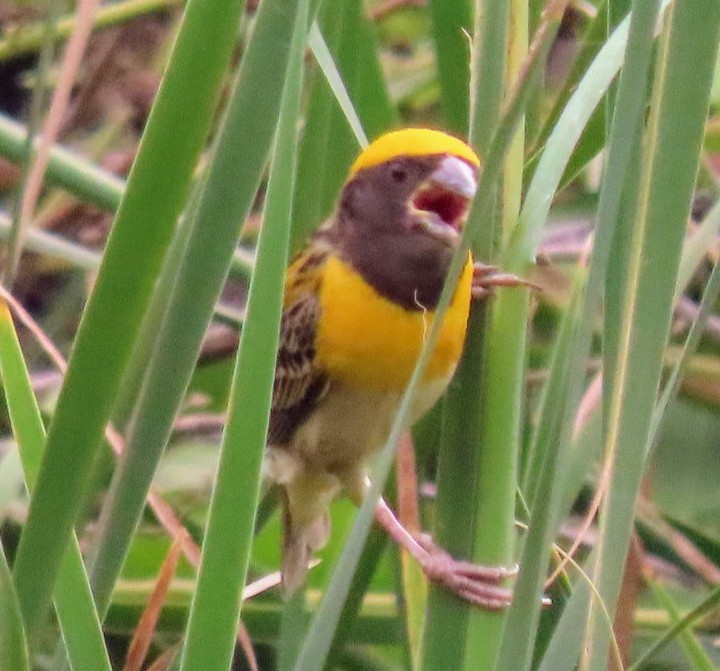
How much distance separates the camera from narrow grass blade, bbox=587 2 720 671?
Answer: 57 centimetres

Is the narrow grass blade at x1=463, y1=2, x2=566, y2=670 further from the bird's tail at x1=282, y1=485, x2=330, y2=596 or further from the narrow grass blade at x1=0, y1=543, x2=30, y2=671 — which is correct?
the bird's tail at x1=282, y1=485, x2=330, y2=596

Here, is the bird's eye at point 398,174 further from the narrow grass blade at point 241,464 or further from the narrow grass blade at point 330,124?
the narrow grass blade at point 241,464

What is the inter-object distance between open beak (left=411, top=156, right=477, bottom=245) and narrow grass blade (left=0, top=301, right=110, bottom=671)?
42 centimetres

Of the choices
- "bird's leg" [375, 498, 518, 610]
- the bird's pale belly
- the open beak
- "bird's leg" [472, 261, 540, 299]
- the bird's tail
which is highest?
the open beak

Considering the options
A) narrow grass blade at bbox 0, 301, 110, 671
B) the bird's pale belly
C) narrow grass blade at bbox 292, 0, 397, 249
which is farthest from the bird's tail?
narrow grass blade at bbox 0, 301, 110, 671

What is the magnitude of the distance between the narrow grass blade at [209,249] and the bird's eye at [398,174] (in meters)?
0.57

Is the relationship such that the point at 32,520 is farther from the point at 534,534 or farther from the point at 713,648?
the point at 713,648

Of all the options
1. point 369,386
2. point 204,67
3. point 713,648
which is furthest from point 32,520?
point 713,648

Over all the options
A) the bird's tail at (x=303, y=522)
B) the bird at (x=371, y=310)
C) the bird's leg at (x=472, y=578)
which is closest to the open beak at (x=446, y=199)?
the bird at (x=371, y=310)

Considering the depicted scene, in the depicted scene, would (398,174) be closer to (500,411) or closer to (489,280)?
(489,280)

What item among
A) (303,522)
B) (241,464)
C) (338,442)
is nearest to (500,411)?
(241,464)

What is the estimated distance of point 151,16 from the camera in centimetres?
249

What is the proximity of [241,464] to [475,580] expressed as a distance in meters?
0.23

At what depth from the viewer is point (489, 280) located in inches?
33.3
